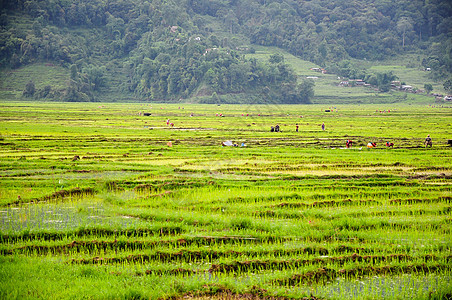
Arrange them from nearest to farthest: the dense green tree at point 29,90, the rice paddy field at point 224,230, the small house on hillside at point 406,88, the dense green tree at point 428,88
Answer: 1. the rice paddy field at point 224,230
2. the dense green tree at point 29,90
3. the dense green tree at point 428,88
4. the small house on hillside at point 406,88

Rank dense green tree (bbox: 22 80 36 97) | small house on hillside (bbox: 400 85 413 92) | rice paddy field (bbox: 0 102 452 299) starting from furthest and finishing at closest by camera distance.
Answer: small house on hillside (bbox: 400 85 413 92) < dense green tree (bbox: 22 80 36 97) < rice paddy field (bbox: 0 102 452 299)

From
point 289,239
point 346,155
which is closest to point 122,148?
point 346,155

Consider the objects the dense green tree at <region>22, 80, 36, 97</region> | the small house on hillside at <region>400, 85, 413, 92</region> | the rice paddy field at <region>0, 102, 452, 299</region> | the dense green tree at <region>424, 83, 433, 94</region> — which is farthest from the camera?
the small house on hillside at <region>400, 85, 413, 92</region>

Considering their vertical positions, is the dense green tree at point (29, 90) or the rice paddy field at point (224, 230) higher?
the dense green tree at point (29, 90)

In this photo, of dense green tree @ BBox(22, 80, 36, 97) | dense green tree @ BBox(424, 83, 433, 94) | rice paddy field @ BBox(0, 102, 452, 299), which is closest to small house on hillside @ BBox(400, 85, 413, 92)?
dense green tree @ BBox(424, 83, 433, 94)

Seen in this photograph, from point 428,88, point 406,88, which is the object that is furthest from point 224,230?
point 406,88

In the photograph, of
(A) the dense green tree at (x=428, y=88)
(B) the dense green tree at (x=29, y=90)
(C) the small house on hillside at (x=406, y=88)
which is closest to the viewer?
(B) the dense green tree at (x=29, y=90)

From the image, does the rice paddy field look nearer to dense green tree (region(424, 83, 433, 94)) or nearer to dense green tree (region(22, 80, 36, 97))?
dense green tree (region(22, 80, 36, 97))

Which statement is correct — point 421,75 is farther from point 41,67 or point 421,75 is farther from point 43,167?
point 43,167

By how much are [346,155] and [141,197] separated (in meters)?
17.5

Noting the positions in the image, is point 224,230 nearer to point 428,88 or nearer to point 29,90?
point 29,90

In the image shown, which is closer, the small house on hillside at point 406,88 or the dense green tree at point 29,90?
the dense green tree at point 29,90

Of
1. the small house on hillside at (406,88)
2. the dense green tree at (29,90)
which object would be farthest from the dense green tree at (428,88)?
the dense green tree at (29,90)

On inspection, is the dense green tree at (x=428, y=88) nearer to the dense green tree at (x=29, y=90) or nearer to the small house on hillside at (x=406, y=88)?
the small house on hillside at (x=406, y=88)
